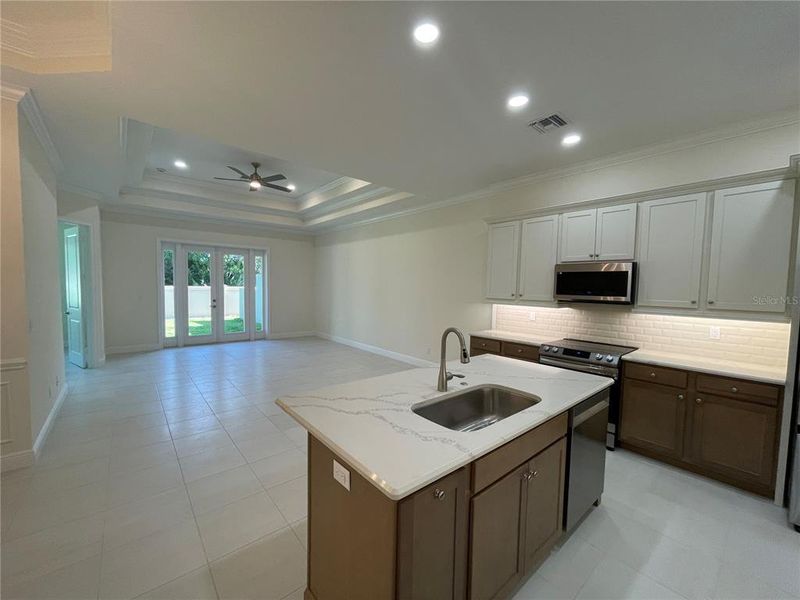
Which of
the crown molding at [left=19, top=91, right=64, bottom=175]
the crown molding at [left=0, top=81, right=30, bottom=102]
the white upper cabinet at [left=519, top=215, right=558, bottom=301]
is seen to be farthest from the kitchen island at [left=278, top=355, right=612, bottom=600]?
the crown molding at [left=19, top=91, right=64, bottom=175]

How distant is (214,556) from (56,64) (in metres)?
3.37

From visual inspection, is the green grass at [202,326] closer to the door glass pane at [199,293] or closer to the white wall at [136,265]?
the door glass pane at [199,293]

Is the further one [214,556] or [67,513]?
[67,513]

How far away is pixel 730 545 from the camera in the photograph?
1.98 metres

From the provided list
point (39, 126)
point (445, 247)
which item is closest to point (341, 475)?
point (39, 126)

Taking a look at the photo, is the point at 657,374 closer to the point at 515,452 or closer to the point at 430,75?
the point at 515,452

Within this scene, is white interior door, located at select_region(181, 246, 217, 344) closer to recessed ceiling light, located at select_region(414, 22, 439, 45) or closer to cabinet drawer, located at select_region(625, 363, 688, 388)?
recessed ceiling light, located at select_region(414, 22, 439, 45)

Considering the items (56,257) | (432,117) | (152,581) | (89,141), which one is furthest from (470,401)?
(56,257)

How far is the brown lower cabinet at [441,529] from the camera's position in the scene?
1.10 m

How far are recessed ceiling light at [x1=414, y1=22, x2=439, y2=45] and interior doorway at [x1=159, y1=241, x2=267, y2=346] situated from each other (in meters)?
7.19

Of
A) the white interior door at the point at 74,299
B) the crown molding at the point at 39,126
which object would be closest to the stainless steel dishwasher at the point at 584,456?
the crown molding at the point at 39,126

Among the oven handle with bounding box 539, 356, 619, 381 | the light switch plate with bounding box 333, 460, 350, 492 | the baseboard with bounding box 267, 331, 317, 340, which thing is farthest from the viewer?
the baseboard with bounding box 267, 331, 317, 340

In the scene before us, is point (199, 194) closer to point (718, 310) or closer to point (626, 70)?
point (626, 70)

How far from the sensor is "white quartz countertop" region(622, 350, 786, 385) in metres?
2.38
